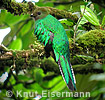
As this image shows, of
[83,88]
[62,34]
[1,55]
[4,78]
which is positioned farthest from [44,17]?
[83,88]

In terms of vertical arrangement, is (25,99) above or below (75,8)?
below

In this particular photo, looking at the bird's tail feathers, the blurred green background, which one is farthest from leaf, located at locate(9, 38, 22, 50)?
the bird's tail feathers

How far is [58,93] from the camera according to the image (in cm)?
315

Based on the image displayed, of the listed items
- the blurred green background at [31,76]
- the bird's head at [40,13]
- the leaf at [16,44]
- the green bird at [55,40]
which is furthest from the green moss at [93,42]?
the leaf at [16,44]

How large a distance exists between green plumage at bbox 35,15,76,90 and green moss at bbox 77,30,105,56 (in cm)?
17

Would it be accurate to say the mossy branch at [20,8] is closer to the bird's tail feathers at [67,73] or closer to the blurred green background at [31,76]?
the blurred green background at [31,76]

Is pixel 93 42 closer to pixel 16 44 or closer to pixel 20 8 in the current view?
pixel 20 8

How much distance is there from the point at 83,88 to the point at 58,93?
0.51 metres

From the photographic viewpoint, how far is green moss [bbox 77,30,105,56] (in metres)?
2.25

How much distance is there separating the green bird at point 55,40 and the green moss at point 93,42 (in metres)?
0.17

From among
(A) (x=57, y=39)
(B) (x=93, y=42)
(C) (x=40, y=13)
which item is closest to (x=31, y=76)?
(C) (x=40, y=13)

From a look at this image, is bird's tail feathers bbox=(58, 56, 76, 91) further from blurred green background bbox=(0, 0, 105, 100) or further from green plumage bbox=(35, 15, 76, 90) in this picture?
blurred green background bbox=(0, 0, 105, 100)

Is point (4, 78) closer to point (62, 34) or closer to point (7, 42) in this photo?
point (7, 42)

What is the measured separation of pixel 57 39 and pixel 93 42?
0.37 metres
